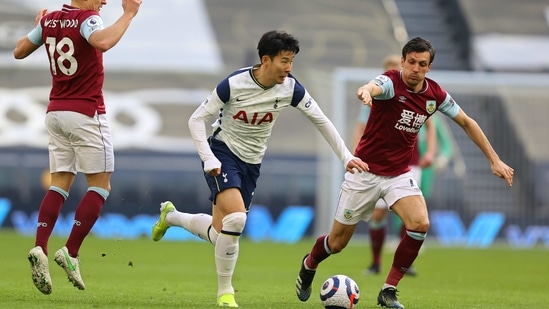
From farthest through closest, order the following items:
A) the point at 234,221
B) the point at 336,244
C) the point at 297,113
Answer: the point at 297,113 < the point at 336,244 < the point at 234,221

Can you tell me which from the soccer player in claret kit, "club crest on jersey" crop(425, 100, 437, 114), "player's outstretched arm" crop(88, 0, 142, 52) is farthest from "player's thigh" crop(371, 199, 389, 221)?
"player's outstretched arm" crop(88, 0, 142, 52)

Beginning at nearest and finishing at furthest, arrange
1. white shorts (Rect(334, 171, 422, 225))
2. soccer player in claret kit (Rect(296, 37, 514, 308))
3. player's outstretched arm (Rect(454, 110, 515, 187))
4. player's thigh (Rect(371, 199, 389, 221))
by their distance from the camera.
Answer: soccer player in claret kit (Rect(296, 37, 514, 308))
player's outstretched arm (Rect(454, 110, 515, 187))
white shorts (Rect(334, 171, 422, 225))
player's thigh (Rect(371, 199, 389, 221))

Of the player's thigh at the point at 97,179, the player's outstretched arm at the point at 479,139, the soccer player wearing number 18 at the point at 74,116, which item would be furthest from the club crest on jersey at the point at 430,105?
the player's thigh at the point at 97,179

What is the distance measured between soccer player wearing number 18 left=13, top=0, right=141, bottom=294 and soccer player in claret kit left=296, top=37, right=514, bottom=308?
5.99 feet

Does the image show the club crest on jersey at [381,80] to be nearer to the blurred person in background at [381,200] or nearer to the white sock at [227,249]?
the white sock at [227,249]

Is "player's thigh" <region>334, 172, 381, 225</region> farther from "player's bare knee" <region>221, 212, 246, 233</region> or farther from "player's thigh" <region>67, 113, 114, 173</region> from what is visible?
"player's thigh" <region>67, 113, 114, 173</region>

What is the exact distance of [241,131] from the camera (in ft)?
26.1

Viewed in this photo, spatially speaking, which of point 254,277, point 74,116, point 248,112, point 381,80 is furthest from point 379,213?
point 74,116

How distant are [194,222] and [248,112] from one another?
1.23 m

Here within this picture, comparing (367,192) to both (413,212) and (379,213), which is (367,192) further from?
(379,213)

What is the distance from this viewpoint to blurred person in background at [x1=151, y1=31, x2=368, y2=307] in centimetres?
761

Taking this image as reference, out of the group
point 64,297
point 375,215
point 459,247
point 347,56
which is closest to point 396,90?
point 64,297

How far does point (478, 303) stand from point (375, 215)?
3855 mm

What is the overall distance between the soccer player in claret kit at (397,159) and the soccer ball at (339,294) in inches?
23.1
